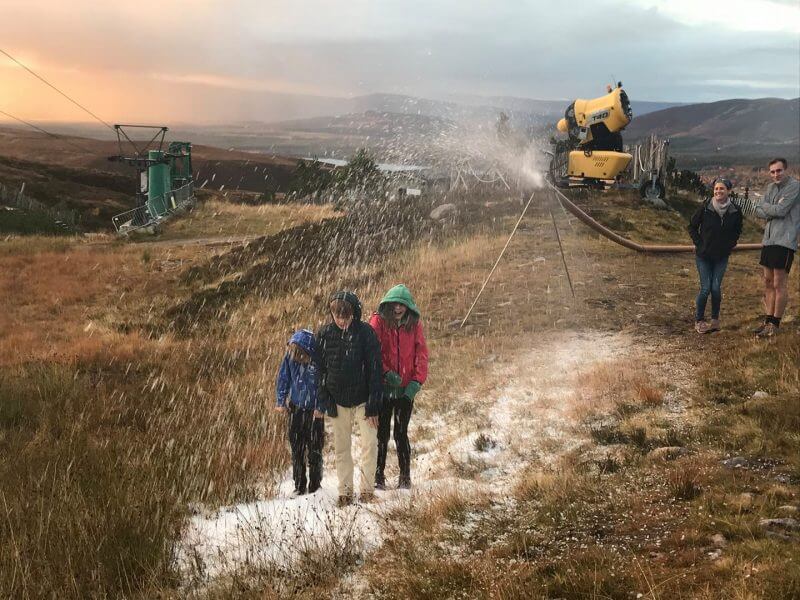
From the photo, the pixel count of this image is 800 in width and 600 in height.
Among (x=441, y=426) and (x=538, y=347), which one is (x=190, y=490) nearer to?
(x=441, y=426)

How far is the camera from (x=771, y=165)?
7.49 meters

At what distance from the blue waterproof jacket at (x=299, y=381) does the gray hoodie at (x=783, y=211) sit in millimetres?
6031

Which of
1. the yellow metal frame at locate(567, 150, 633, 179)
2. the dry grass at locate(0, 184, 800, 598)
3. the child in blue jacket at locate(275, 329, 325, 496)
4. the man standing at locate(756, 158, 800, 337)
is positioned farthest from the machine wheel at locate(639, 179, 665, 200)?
the child in blue jacket at locate(275, 329, 325, 496)

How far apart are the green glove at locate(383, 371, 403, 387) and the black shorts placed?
534 cm

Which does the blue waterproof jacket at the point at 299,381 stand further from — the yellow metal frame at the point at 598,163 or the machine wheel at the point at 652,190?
the machine wheel at the point at 652,190

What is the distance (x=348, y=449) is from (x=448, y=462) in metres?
1.34

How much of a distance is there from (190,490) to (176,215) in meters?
28.8

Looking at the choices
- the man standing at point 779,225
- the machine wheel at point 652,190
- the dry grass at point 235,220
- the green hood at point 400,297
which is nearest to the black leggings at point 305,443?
the green hood at point 400,297

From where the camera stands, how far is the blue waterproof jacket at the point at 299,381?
16.7 ft

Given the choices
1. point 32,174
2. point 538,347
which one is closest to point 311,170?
point 32,174

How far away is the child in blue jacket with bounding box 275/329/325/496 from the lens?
5086 millimetres

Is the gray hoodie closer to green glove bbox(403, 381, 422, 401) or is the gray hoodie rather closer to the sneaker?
the sneaker

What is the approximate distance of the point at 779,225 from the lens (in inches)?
302

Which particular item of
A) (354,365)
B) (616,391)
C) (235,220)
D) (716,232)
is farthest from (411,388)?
(235,220)
